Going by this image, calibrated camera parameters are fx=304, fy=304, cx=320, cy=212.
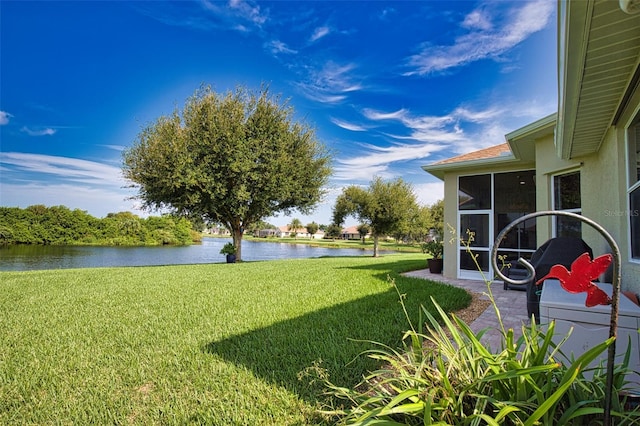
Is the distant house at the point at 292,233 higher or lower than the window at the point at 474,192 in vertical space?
lower

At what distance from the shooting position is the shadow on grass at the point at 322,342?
2.62m

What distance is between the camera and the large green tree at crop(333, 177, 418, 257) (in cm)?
2153

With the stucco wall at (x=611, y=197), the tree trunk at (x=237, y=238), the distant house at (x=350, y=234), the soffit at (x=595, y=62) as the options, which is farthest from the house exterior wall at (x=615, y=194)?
the distant house at (x=350, y=234)

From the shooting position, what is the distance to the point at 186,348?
10.8ft

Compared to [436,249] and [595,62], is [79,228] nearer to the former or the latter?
[436,249]

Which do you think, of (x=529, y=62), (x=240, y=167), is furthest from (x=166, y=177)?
(x=529, y=62)

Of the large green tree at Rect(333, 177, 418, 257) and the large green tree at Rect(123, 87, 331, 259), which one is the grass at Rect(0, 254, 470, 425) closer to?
the large green tree at Rect(123, 87, 331, 259)

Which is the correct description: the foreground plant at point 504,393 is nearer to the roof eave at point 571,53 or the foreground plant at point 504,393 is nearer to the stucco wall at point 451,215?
the roof eave at point 571,53

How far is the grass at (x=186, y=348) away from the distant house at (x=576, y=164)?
2448 millimetres

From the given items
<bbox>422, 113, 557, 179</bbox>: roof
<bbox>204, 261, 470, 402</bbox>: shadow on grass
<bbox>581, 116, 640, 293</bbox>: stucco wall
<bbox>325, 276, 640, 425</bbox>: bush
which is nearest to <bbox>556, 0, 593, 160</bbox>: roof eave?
<bbox>581, 116, 640, 293</bbox>: stucco wall

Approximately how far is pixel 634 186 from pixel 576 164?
2642 millimetres

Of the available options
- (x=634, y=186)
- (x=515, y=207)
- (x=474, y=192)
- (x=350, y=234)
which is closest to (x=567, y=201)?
(x=515, y=207)

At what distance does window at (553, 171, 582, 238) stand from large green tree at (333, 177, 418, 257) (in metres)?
15.1

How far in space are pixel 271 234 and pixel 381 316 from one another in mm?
72536
